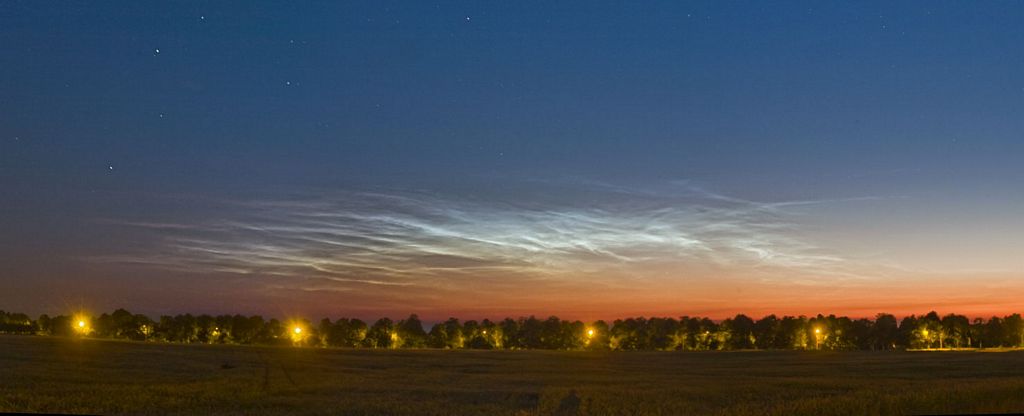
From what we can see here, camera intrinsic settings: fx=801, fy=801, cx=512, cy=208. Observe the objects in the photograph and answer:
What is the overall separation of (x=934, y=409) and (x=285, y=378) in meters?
37.0

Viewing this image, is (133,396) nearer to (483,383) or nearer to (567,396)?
(567,396)

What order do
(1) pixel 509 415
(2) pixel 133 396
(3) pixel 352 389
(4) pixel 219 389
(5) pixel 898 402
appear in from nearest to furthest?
(5) pixel 898 402, (1) pixel 509 415, (2) pixel 133 396, (4) pixel 219 389, (3) pixel 352 389

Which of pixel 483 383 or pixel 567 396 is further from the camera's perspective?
pixel 483 383

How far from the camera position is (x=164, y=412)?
27094 mm

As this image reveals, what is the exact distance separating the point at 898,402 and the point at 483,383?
1133 inches

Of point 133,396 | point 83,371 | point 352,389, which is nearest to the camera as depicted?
point 133,396

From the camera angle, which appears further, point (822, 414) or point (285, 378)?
point (285, 378)

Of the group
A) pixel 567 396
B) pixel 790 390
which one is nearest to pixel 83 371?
pixel 567 396

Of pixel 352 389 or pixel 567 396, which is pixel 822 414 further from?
pixel 352 389

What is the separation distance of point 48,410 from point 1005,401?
2905 cm

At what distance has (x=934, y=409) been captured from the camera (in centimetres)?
2056

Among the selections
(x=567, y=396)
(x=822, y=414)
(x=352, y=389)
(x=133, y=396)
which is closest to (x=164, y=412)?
(x=133, y=396)

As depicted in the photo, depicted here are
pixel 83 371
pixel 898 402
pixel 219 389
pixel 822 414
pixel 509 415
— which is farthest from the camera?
pixel 83 371

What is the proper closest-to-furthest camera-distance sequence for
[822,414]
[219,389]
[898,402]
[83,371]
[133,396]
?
[822,414]
[898,402]
[133,396]
[219,389]
[83,371]
